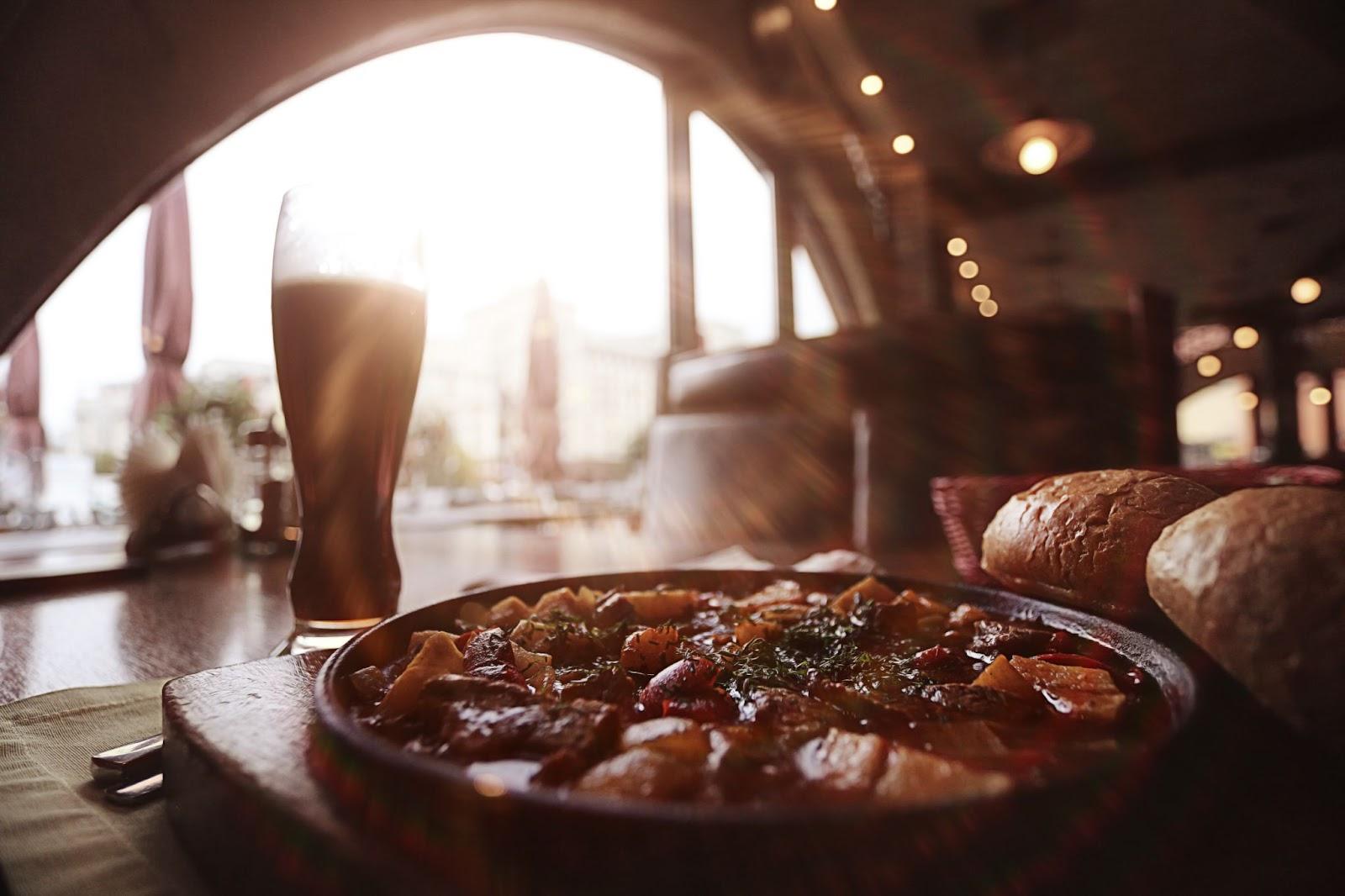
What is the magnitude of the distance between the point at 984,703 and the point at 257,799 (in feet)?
1.84

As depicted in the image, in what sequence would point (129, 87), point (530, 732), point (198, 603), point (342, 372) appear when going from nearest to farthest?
1. point (530, 732)
2. point (342, 372)
3. point (198, 603)
4. point (129, 87)

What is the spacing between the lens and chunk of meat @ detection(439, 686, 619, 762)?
50 cm

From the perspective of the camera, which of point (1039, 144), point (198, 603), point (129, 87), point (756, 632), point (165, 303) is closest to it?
point (756, 632)

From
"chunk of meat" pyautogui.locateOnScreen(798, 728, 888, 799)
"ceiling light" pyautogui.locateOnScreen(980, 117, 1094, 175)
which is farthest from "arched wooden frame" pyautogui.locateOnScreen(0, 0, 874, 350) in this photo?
"ceiling light" pyautogui.locateOnScreen(980, 117, 1094, 175)

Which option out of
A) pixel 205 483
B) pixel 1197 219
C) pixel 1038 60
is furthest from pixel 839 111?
pixel 1197 219

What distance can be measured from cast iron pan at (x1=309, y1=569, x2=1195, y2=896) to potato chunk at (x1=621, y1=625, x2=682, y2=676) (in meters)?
0.37

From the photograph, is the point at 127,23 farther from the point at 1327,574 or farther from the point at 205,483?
the point at 1327,574

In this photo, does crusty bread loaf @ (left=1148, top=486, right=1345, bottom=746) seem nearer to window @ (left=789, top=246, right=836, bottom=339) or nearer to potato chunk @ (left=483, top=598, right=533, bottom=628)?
potato chunk @ (left=483, top=598, right=533, bottom=628)

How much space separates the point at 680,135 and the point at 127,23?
412cm

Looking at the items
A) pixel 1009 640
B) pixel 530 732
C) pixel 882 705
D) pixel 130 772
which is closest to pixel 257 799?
pixel 530 732

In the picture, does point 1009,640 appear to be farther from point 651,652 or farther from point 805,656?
point 651,652

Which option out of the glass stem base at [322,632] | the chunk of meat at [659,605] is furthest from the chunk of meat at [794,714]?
the glass stem base at [322,632]

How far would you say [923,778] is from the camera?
17.9 inches

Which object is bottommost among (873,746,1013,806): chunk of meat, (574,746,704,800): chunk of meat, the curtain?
(873,746,1013,806): chunk of meat
